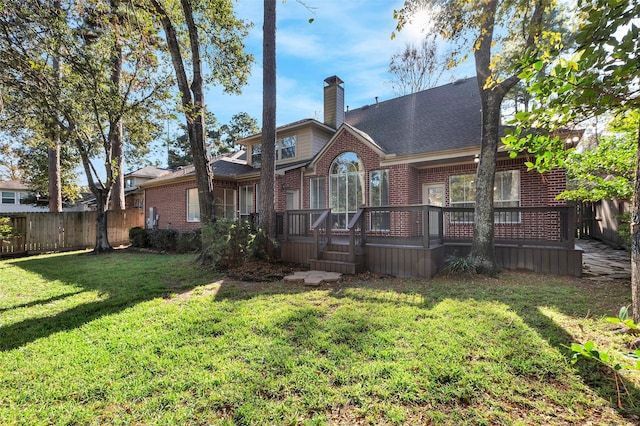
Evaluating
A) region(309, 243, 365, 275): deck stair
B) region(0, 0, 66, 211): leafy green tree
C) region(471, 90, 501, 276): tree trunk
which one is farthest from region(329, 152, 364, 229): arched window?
region(0, 0, 66, 211): leafy green tree

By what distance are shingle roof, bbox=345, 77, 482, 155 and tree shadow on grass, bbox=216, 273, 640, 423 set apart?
16.0 ft

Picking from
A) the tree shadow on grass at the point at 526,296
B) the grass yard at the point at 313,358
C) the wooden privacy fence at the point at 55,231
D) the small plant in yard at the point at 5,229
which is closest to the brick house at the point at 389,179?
the tree shadow on grass at the point at 526,296

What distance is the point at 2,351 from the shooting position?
3.33m

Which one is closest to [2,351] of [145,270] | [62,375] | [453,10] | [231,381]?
[62,375]

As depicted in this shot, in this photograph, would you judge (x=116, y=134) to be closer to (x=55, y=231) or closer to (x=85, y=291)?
(x=55, y=231)

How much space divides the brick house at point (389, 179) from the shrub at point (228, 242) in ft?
4.32

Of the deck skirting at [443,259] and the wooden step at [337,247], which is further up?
the wooden step at [337,247]

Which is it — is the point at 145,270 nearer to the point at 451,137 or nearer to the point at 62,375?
the point at 62,375

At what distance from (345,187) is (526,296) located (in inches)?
294

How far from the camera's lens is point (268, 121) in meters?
8.71

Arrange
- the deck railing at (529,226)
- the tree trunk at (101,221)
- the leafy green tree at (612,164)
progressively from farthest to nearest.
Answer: the tree trunk at (101,221) < the deck railing at (529,226) < the leafy green tree at (612,164)

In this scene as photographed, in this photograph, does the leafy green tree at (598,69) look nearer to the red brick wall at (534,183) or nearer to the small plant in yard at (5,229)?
the red brick wall at (534,183)

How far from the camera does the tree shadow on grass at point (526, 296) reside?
8.68 ft

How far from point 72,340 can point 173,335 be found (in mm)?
1224
